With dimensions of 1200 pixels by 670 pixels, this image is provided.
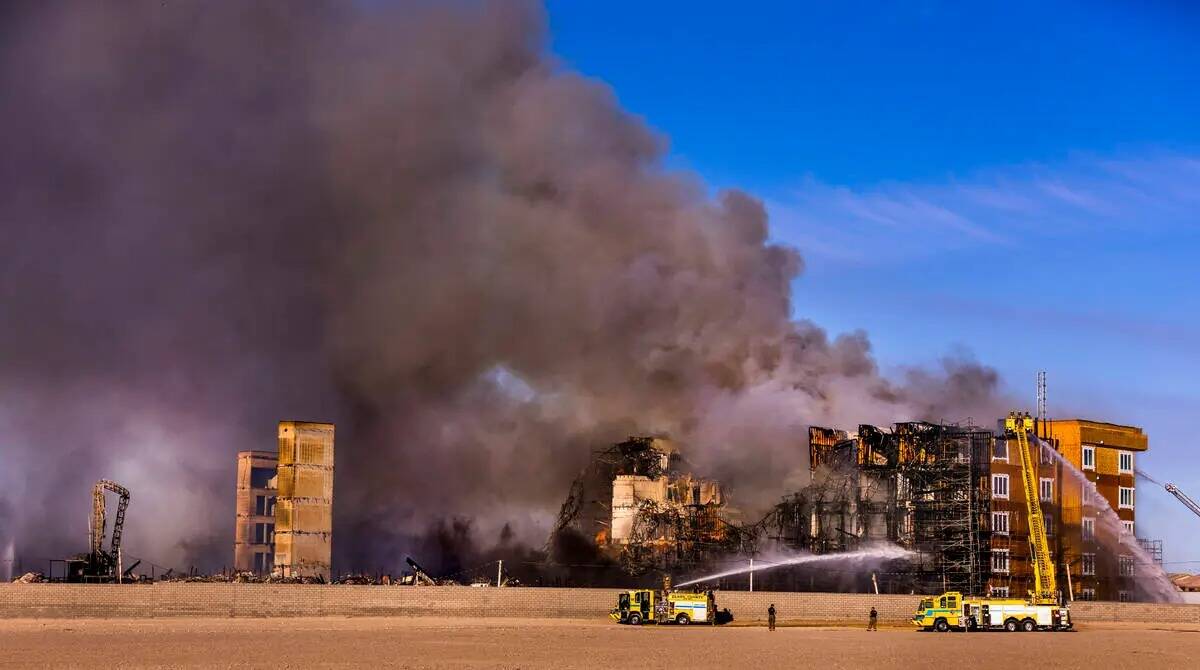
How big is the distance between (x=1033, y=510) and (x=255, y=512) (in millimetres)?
54283

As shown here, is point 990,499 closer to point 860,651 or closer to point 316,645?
point 860,651

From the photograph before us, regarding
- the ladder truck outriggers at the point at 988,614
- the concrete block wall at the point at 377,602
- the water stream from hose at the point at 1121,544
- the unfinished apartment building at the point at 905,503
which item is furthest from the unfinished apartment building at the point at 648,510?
the ladder truck outriggers at the point at 988,614

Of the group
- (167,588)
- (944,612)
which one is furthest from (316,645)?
(944,612)

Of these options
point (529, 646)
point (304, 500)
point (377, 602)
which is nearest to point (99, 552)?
point (304, 500)

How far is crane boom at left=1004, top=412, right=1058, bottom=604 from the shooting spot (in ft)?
277

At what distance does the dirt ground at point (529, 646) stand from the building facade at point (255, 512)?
4429cm

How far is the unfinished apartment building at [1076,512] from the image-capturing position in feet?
292

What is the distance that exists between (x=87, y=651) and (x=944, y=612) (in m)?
36.2

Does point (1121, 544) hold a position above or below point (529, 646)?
above

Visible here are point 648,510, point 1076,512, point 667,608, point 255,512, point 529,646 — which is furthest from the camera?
point 255,512

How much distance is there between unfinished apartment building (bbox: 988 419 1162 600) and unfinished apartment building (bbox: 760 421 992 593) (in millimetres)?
1988

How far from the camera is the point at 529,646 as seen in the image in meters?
52.9

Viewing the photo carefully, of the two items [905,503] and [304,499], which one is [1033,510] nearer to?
[905,503]

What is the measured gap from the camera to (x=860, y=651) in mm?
53125
